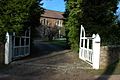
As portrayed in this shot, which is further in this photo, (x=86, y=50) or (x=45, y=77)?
(x=86, y=50)

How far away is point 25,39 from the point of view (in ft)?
67.6

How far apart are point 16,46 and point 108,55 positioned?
548 cm

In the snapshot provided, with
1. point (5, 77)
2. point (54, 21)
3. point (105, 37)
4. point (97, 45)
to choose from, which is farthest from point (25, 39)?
point (54, 21)

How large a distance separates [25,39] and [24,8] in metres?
2.83

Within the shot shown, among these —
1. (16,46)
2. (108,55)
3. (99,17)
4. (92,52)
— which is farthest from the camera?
(99,17)

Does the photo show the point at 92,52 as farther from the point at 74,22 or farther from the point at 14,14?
the point at 74,22

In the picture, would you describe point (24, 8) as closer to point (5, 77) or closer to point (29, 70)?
point (29, 70)

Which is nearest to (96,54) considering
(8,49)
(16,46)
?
(8,49)

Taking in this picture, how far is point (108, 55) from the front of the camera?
16359mm

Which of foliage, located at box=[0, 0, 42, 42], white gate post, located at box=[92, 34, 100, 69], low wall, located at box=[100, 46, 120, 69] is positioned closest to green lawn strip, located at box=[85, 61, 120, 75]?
low wall, located at box=[100, 46, 120, 69]

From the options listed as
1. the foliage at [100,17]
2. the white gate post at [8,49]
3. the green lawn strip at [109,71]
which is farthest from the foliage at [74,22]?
the green lawn strip at [109,71]

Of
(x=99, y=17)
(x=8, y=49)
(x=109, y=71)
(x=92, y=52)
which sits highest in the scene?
(x=99, y=17)

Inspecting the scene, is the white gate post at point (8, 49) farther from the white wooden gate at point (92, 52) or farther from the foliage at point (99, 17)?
the foliage at point (99, 17)

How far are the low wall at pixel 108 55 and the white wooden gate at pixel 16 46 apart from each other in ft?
15.9
